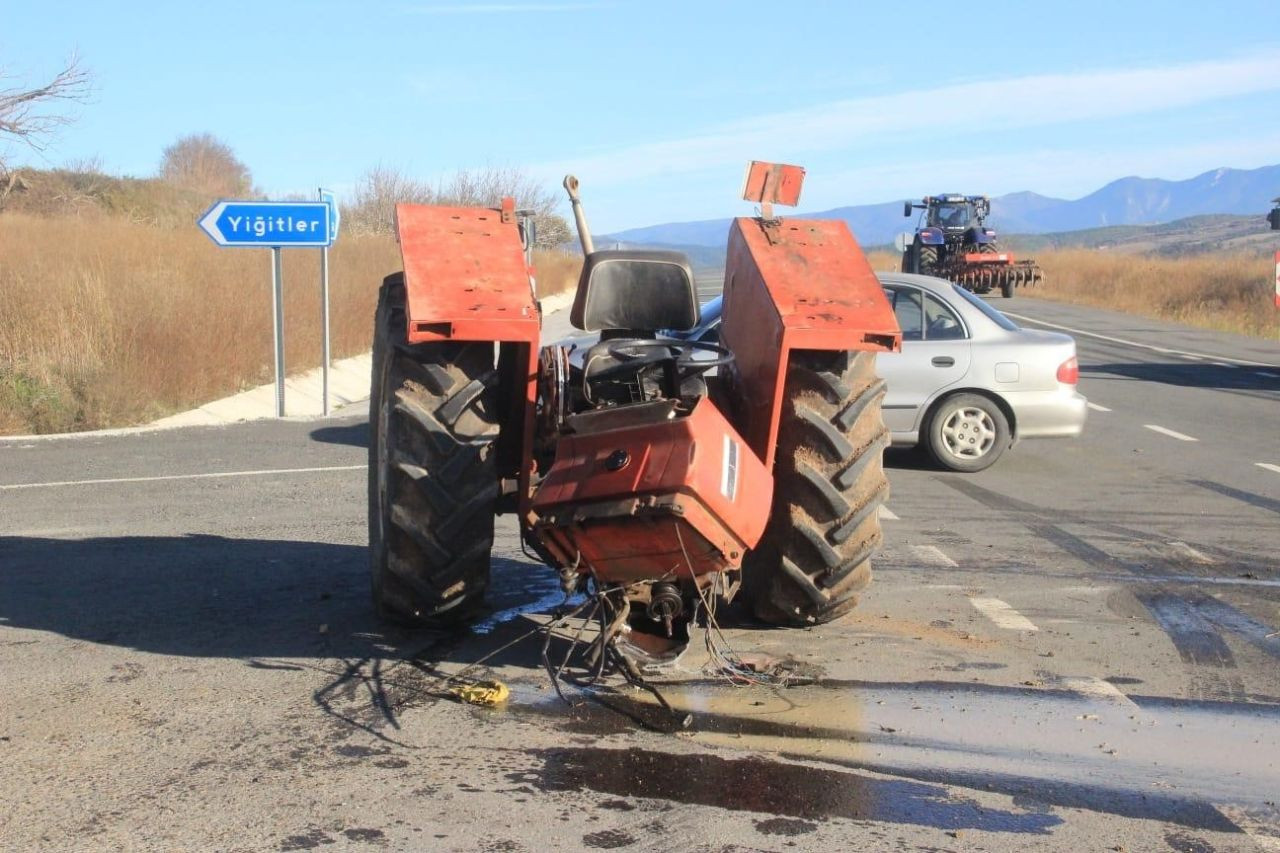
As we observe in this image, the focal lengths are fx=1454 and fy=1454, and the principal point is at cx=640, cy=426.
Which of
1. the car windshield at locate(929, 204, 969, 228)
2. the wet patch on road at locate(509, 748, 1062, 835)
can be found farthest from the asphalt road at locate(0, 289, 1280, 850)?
the car windshield at locate(929, 204, 969, 228)

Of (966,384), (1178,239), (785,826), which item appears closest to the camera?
(785,826)

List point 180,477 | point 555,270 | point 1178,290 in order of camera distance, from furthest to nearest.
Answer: point 555,270
point 1178,290
point 180,477

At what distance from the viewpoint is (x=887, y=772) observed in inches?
189

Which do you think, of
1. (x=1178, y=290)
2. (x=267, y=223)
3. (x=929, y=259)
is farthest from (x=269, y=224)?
(x=1178, y=290)

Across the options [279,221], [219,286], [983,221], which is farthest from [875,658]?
[983,221]

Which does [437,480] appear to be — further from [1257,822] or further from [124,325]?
[124,325]

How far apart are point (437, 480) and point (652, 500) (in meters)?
1.29

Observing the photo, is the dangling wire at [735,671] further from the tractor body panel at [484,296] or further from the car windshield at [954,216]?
the car windshield at [954,216]

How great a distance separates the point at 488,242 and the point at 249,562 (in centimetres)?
292

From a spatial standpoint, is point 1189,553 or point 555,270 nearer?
point 1189,553

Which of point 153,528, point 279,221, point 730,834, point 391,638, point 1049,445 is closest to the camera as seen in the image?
point 730,834

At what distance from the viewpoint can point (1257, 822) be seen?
4422 mm

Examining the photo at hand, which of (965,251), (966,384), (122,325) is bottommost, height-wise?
(966,384)

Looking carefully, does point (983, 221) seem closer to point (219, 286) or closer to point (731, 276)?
point (219, 286)
